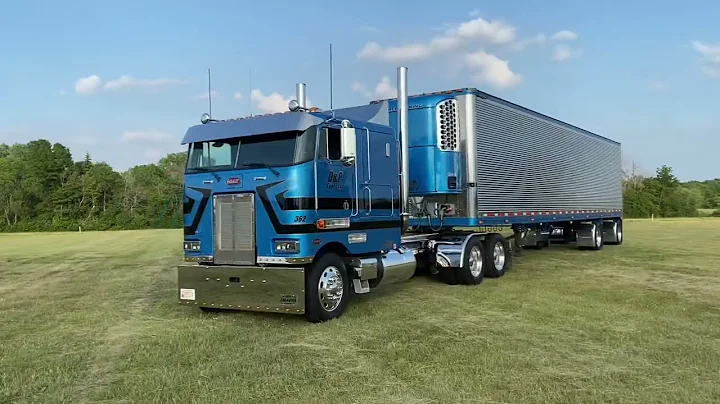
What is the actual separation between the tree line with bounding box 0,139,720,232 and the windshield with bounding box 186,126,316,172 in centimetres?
5288

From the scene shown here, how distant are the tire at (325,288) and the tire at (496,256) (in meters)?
5.02

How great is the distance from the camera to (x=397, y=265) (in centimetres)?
1033

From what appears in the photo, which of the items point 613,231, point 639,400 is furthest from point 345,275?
point 613,231

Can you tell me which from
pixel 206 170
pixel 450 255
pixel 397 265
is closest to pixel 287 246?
pixel 206 170

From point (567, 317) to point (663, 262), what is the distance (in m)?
9.87

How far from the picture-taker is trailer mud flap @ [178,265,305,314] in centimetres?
805

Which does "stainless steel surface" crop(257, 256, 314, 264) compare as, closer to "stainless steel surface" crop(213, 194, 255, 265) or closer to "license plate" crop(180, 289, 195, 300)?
"stainless steel surface" crop(213, 194, 255, 265)

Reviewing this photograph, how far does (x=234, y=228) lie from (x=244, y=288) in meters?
0.91

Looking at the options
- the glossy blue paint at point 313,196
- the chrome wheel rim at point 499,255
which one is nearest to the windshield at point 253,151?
the glossy blue paint at point 313,196

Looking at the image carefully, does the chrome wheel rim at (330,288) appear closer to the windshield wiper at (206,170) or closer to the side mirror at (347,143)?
the side mirror at (347,143)

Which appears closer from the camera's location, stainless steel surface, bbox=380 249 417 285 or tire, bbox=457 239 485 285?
stainless steel surface, bbox=380 249 417 285

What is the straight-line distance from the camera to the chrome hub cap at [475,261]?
41.0 ft

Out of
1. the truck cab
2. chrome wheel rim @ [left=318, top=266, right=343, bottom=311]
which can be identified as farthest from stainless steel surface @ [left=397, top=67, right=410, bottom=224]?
chrome wheel rim @ [left=318, top=266, right=343, bottom=311]

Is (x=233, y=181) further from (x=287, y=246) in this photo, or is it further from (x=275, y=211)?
(x=287, y=246)
